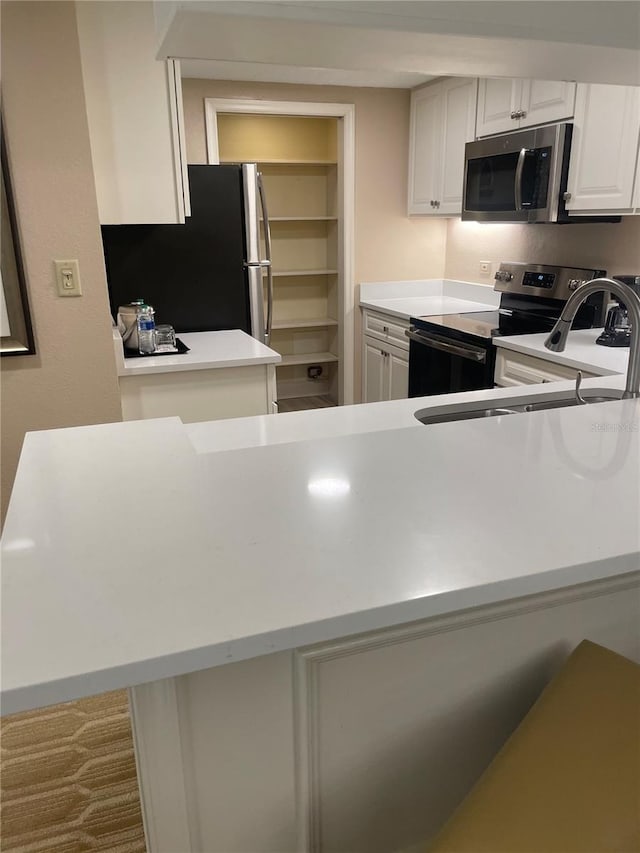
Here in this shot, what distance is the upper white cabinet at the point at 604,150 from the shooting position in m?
2.49

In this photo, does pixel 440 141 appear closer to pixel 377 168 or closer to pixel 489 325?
pixel 377 168

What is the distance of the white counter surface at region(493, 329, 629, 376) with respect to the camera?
7.72 feet

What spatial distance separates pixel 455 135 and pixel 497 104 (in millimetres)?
451

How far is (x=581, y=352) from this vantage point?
257cm

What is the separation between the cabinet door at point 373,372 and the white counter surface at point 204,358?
142cm

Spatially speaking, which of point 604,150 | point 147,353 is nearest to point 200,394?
point 147,353

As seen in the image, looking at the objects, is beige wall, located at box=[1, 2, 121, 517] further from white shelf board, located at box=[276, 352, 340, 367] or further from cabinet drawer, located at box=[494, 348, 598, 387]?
white shelf board, located at box=[276, 352, 340, 367]

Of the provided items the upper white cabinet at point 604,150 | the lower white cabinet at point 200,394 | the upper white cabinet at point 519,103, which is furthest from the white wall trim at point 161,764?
the upper white cabinet at point 519,103

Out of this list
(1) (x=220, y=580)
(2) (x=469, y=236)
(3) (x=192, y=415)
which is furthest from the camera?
(2) (x=469, y=236)

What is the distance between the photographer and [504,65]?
1.09 meters

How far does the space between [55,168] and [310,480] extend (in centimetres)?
164

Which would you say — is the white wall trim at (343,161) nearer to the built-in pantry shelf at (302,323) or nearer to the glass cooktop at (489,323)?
the built-in pantry shelf at (302,323)

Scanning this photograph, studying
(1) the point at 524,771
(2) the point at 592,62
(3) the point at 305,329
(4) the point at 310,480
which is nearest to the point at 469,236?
(3) the point at 305,329

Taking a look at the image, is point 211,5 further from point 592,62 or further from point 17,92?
point 17,92
